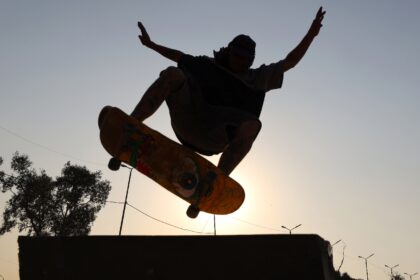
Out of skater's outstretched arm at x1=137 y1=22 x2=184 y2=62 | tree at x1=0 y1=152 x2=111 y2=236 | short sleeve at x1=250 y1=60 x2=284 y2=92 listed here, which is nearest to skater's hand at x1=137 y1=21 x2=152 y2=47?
skater's outstretched arm at x1=137 y1=22 x2=184 y2=62

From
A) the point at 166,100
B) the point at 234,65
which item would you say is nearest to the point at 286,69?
the point at 234,65

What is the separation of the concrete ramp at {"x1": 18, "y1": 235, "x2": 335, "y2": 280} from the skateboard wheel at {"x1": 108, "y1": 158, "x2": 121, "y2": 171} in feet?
2.85

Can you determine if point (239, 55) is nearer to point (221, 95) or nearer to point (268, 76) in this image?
point (268, 76)

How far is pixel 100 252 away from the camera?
9.22 ft

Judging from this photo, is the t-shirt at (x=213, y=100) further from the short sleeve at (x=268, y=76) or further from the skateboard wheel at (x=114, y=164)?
the skateboard wheel at (x=114, y=164)

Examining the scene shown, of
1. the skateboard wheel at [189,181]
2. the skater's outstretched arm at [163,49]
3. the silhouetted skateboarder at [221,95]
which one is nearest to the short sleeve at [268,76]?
the silhouetted skateboarder at [221,95]

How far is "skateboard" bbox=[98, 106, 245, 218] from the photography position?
3.58m

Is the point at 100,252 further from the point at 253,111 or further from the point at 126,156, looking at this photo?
the point at 253,111

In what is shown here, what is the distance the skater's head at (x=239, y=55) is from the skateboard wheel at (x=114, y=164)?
4.74ft

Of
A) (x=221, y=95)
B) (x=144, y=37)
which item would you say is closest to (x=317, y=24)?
(x=221, y=95)

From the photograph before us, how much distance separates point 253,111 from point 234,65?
1.67 feet

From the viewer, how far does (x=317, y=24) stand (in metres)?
4.04

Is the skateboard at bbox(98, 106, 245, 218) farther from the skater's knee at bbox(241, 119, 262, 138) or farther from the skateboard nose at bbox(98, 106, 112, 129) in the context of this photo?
the skater's knee at bbox(241, 119, 262, 138)

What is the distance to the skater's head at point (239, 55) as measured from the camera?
4039mm
